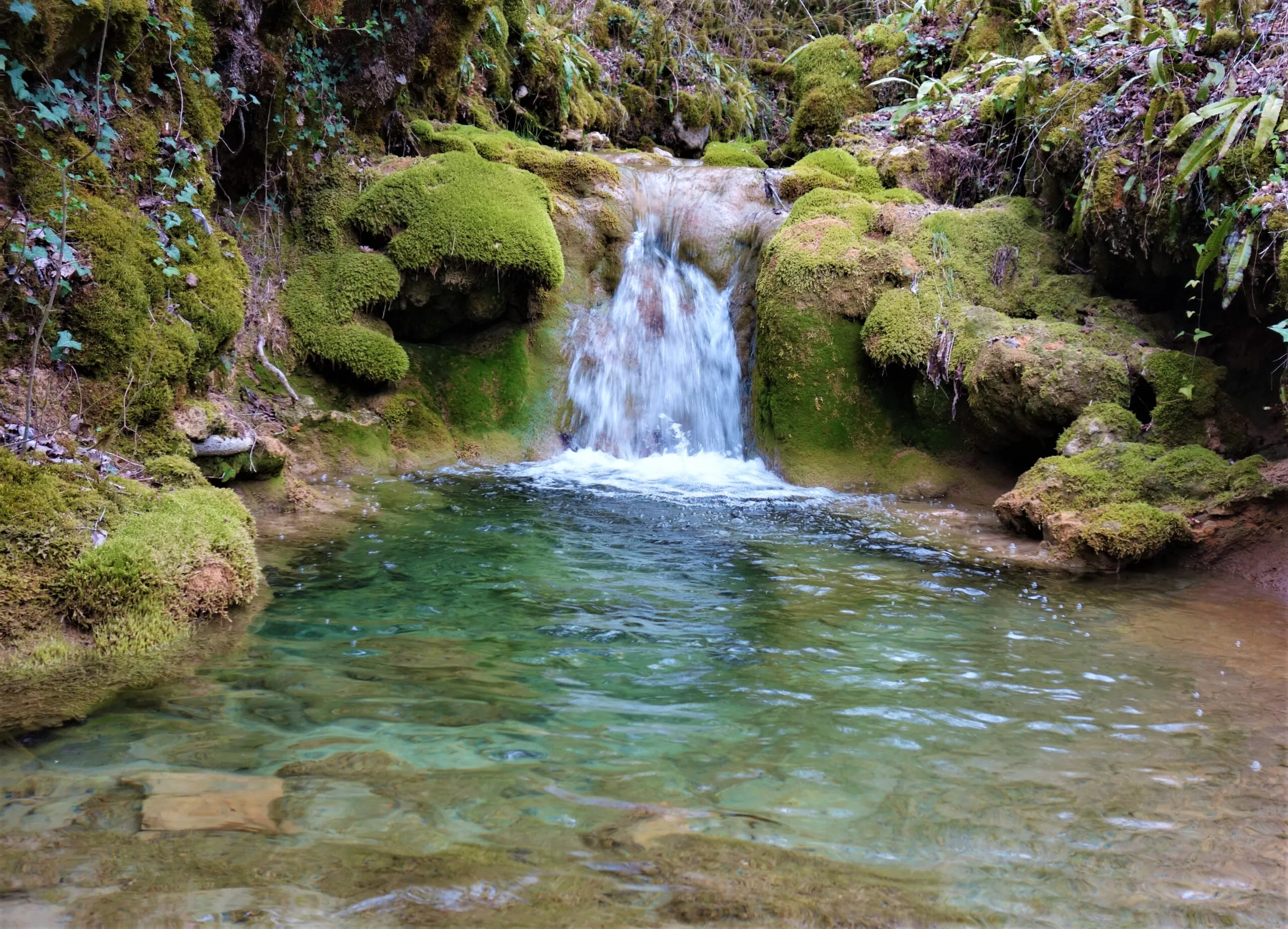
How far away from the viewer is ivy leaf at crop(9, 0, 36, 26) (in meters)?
4.07

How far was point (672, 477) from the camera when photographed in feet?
28.1

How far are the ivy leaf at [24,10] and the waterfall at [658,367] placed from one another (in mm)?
6024

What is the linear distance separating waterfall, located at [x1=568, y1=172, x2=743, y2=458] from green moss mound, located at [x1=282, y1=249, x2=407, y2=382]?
2.17 m

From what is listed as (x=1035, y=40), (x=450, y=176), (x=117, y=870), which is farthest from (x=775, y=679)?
(x=1035, y=40)

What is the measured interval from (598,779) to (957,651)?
7.04 ft

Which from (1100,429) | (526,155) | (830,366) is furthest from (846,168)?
(1100,429)

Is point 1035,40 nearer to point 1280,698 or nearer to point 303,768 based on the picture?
point 1280,698

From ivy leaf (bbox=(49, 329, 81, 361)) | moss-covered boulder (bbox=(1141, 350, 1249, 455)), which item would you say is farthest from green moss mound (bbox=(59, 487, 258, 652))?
moss-covered boulder (bbox=(1141, 350, 1249, 455))

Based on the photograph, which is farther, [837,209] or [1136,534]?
[837,209]

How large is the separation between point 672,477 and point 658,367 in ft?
5.75

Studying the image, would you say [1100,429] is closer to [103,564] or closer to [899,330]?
[899,330]

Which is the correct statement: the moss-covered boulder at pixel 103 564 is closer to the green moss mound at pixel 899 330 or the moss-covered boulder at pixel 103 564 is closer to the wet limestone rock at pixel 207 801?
the wet limestone rock at pixel 207 801

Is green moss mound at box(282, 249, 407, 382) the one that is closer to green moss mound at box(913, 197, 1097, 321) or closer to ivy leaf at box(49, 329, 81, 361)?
ivy leaf at box(49, 329, 81, 361)

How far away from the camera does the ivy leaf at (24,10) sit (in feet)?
13.3
